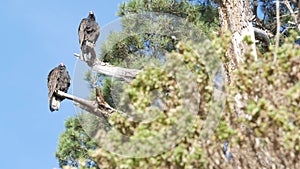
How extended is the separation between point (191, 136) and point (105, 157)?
46 cm

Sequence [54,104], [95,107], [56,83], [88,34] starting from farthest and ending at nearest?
[56,83], [54,104], [88,34], [95,107]


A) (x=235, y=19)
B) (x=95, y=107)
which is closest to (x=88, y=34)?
(x=95, y=107)

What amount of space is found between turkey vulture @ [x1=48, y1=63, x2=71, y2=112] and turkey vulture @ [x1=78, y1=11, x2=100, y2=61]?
2.16 ft

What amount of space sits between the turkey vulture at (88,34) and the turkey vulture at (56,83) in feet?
2.16

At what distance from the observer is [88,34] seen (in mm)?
5840

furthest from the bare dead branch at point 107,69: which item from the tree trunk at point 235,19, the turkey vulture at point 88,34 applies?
the tree trunk at point 235,19

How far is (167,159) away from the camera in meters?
3.02

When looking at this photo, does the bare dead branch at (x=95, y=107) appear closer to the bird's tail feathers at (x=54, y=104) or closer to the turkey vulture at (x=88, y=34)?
the turkey vulture at (x=88, y=34)

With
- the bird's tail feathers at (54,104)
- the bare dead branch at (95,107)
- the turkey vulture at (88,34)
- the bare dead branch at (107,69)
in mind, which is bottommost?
the bare dead branch at (95,107)

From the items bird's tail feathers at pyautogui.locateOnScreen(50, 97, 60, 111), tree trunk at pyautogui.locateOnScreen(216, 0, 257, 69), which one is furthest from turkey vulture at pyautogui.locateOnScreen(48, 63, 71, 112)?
tree trunk at pyautogui.locateOnScreen(216, 0, 257, 69)

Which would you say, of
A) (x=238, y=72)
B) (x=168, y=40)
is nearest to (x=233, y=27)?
(x=168, y=40)

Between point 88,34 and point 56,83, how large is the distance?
80cm

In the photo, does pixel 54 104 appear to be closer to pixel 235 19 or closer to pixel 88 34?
pixel 88 34

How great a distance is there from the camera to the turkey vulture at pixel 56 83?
6.18m
